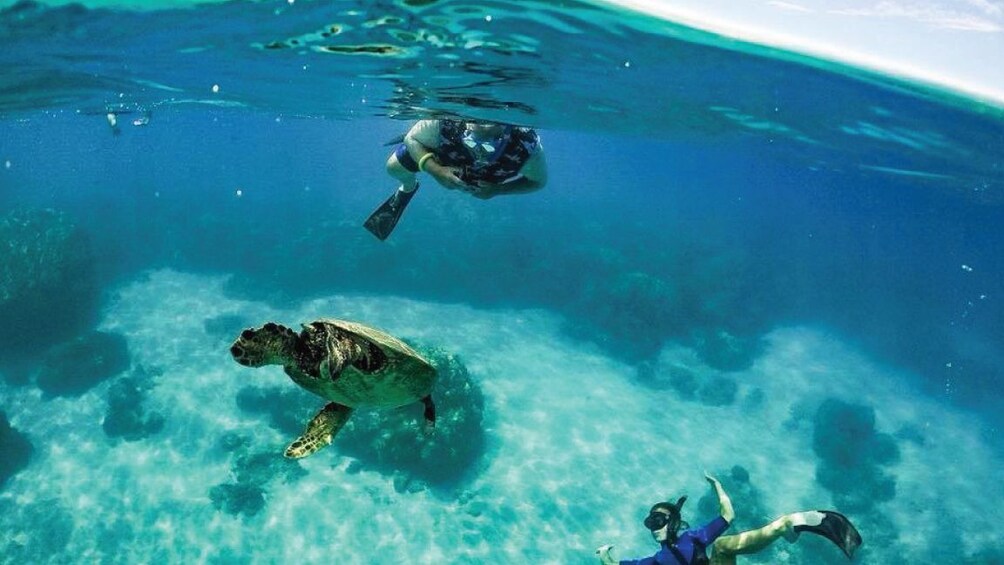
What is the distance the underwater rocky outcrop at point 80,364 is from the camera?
14336mm

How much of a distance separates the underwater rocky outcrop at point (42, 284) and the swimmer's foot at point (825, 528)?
20994 millimetres

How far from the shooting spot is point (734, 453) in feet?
49.7

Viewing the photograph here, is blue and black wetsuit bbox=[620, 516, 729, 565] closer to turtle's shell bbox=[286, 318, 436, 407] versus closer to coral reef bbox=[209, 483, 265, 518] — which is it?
turtle's shell bbox=[286, 318, 436, 407]

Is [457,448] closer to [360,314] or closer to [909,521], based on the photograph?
[360,314]

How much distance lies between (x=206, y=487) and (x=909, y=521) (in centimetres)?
1758

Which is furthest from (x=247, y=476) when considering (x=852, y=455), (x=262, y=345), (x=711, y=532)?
(x=852, y=455)

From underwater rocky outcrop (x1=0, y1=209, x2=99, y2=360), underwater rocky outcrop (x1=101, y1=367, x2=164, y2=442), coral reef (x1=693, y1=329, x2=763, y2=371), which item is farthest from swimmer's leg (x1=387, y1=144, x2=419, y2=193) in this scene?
coral reef (x1=693, y1=329, x2=763, y2=371)

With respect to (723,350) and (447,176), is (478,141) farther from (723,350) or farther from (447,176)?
(723,350)

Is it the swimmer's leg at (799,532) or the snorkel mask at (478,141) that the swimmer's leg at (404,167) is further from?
the swimmer's leg at (799,532)

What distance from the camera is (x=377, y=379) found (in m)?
2.71

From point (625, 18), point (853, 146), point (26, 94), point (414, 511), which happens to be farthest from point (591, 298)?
point (26, 94)

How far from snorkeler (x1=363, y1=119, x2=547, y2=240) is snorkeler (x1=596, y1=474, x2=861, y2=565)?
16.4 feet

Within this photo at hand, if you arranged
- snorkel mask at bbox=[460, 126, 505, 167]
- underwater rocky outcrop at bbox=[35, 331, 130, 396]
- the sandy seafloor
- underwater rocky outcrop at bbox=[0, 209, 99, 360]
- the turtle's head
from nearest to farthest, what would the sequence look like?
the turtle's head
snorkel mask at bbox=[460, 126, 505, 167]
the sandy seafloor
underwater rocky outcrop at bbox=[35, 331, 130, 396]
underwater rocky outcrop at bbox=[0, 209, 99, 360]

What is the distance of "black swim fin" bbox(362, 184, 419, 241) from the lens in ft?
23.7
